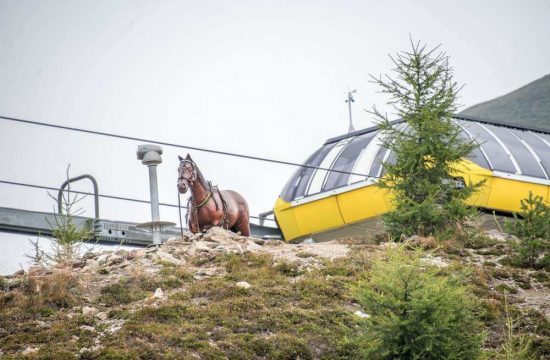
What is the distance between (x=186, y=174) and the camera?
80.7 feet

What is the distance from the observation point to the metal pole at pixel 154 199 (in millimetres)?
25438

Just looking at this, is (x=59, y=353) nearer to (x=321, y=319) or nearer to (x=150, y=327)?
(x=150, y=327)

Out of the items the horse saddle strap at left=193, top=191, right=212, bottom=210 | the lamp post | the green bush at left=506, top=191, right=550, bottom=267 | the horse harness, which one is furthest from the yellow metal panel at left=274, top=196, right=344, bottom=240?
the green bush at left=506, top=191, right=550, bottom=267

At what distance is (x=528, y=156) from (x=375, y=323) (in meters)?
21.0

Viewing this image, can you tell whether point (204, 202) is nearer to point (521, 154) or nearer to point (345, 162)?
point (345, 162)

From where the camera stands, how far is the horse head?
79.8 ft

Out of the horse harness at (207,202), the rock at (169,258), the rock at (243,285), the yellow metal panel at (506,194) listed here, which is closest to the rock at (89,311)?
the rock at (243,285)

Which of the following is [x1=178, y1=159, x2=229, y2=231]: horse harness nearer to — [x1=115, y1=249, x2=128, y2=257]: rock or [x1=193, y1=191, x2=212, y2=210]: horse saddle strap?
[x1=193, y1=191, x2=212, y2=210]: horse saddle strap

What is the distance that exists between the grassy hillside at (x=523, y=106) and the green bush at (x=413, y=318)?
4304 inches

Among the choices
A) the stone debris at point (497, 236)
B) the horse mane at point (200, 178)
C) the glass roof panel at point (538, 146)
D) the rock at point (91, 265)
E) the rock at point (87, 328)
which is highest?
the glass roof panel at point (538, 146)

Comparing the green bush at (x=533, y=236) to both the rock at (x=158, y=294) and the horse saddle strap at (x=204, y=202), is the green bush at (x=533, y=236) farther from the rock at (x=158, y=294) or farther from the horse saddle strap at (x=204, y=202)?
the rock at (x=158, y=294)

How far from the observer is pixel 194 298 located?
65.2 ft

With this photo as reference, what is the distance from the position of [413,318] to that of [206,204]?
11.2 metres

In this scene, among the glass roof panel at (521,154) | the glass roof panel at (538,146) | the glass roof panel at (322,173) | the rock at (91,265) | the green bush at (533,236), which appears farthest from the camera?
the glass roof panel at (322,173)
